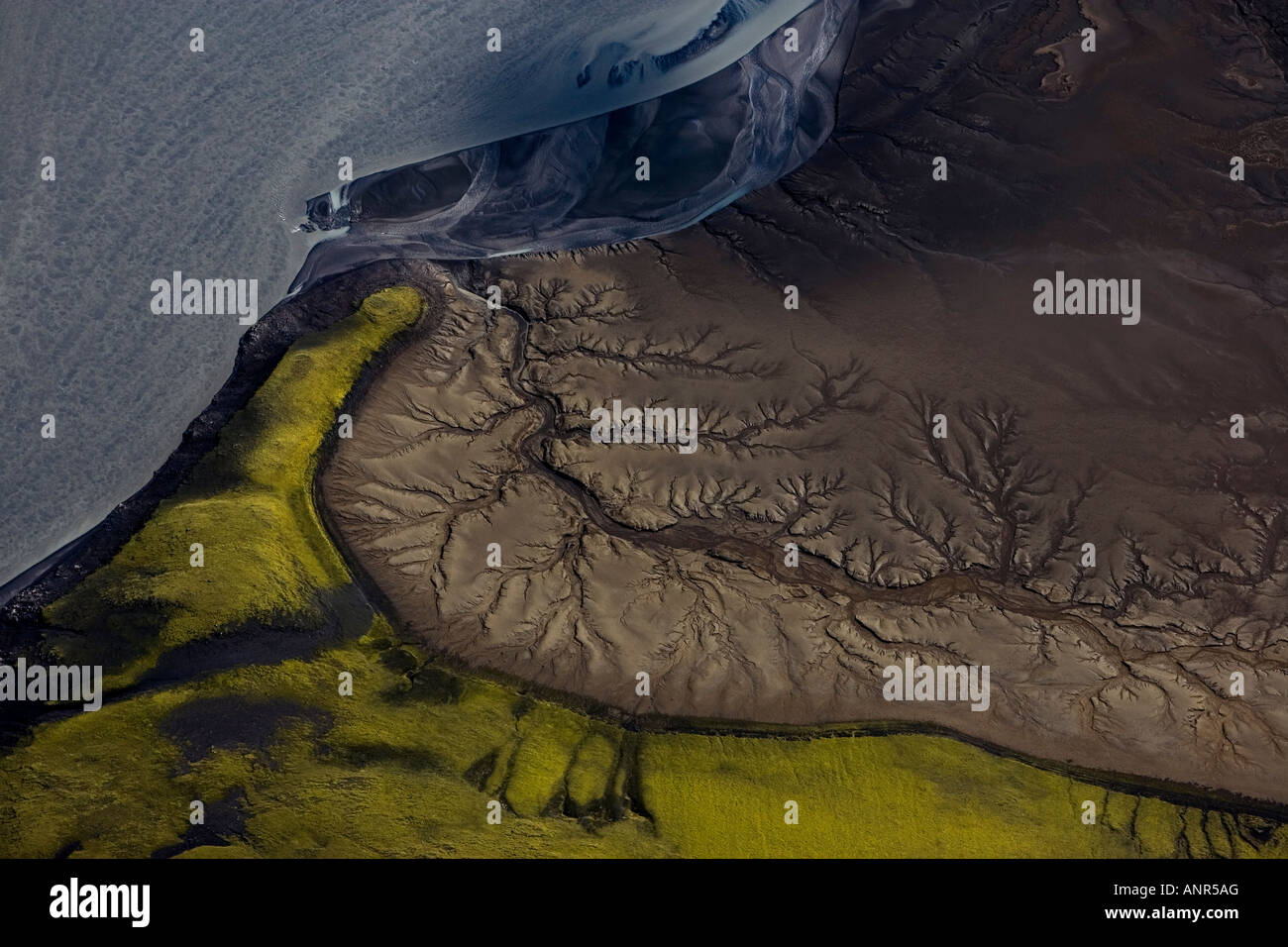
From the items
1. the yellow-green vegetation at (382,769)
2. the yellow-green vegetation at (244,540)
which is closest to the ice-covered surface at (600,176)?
the yellow-green vegetation at (244,540)

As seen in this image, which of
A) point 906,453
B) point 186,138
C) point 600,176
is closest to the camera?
point 906,453

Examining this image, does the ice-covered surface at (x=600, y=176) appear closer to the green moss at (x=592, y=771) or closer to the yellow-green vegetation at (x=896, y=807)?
the green moss at (x=592, y=771)

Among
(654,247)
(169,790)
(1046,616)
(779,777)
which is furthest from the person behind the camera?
(654,247)

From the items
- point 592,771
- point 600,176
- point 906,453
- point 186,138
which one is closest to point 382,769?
point 592,771

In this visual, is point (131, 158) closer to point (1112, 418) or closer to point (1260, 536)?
point (1112, 418)

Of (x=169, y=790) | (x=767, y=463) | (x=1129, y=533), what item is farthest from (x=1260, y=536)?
→ (x=169, y=790)

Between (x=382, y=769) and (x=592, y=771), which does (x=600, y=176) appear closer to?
(x=592, y=771)
